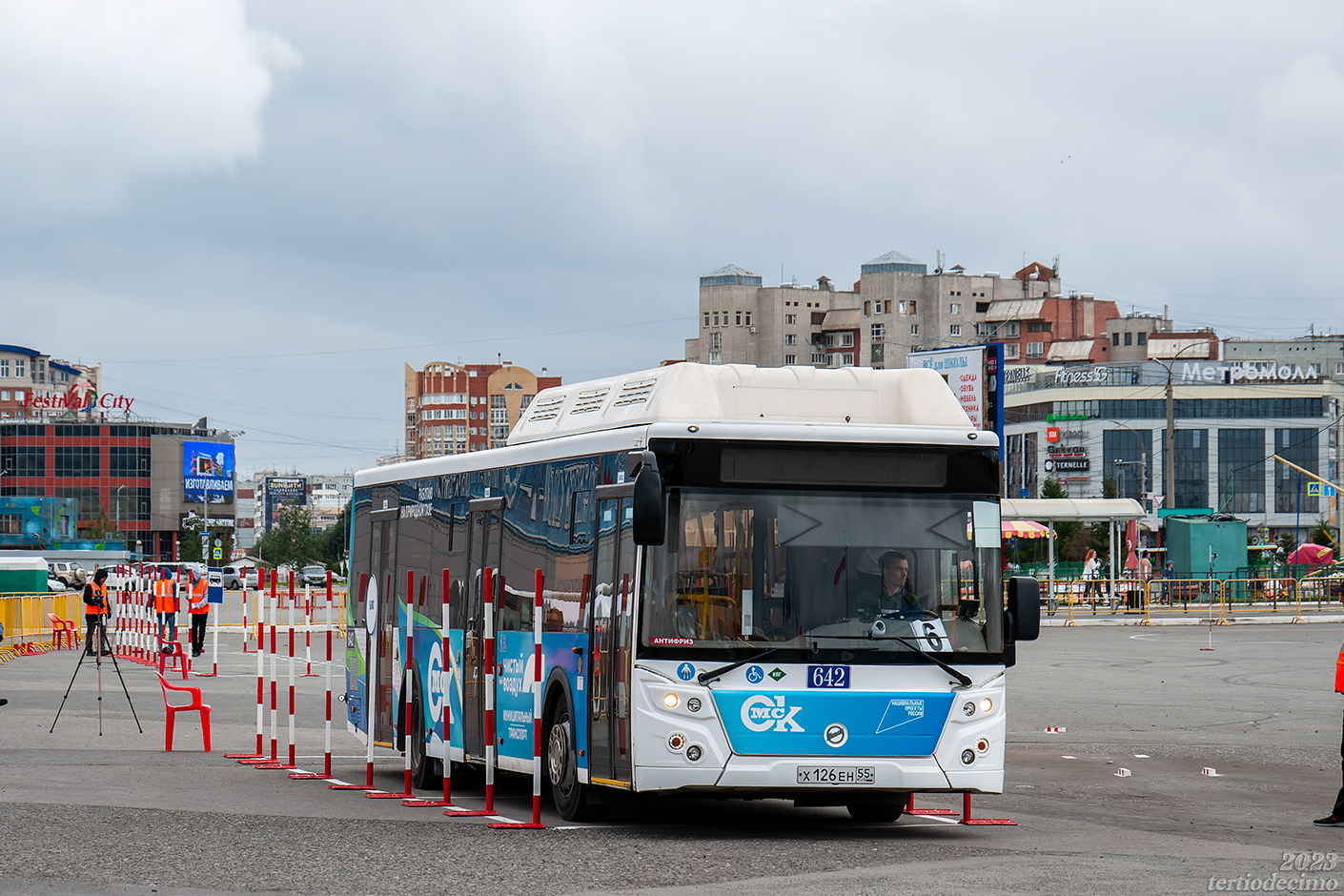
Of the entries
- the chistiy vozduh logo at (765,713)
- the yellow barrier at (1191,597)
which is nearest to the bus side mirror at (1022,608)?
the chistiy vozduh logo at (765,713)

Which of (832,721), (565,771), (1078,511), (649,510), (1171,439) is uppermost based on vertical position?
(1171,439)

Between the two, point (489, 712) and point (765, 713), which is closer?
point (765, 713)

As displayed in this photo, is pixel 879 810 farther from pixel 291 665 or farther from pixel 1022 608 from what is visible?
pixel 291 665

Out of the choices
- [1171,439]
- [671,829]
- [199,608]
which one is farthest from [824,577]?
[1171,439]

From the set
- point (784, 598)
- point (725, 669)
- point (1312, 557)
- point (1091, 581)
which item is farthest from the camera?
point (1312, 557)

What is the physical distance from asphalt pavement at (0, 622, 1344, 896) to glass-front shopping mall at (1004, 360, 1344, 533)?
114 m

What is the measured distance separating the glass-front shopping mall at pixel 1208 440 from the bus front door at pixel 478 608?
4711 inches

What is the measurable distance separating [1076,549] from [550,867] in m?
110

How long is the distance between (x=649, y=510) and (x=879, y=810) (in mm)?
3322

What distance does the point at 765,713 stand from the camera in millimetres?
10945

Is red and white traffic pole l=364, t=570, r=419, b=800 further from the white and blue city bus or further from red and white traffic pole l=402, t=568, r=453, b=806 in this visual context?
the white and blue city bus


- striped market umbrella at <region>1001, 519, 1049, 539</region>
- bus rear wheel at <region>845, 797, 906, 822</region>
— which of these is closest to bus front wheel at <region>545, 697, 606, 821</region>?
bus rear wheel at <region>845, 797, 906, 822</region>

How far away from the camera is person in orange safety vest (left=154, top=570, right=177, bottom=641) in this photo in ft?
123

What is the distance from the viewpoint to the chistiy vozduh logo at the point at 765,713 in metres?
10.9
